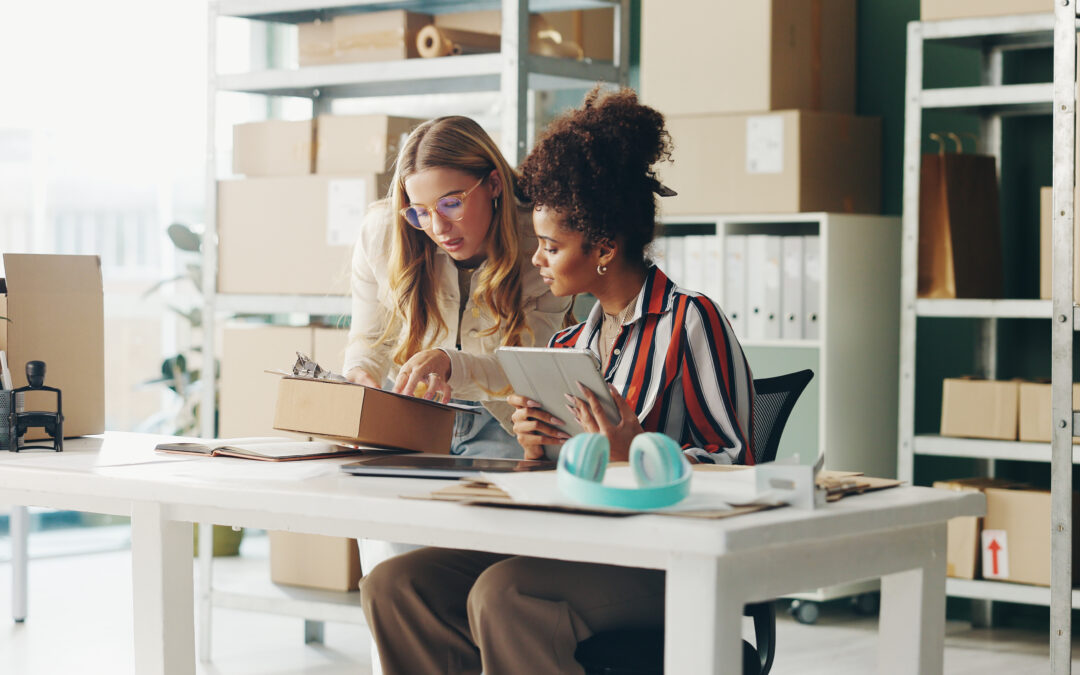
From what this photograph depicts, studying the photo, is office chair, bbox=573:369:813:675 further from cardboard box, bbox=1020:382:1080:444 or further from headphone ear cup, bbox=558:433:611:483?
cardboard box, bbox=1020:382:1080:444

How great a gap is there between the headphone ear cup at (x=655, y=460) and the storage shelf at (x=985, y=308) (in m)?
2.32

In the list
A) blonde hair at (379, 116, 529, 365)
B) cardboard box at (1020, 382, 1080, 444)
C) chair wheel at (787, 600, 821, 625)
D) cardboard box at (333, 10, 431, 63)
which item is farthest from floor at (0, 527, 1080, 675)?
cardboard box at (333, 10, 431, 63)

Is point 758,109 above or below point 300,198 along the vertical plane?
above

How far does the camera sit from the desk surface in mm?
1362

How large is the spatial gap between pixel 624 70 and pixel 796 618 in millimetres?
1668

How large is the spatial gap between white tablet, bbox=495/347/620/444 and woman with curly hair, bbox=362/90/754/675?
2cm

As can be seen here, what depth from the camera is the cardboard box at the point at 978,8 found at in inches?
136

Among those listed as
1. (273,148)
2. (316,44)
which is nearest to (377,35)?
(316,44)

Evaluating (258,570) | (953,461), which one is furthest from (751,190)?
(258,570)

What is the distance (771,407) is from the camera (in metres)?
2.14

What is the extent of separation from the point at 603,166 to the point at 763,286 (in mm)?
1930

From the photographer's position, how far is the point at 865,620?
3.95m

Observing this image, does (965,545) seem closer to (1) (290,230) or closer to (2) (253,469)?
(1) (290,230)

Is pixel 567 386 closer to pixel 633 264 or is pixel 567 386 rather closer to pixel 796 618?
pixel 633 264
